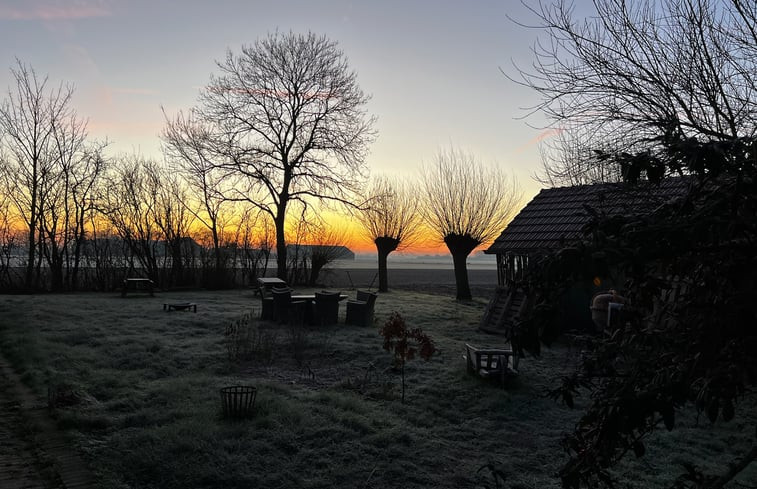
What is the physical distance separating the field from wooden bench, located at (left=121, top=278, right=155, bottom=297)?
7.97 m

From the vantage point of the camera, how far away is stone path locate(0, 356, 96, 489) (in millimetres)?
4254

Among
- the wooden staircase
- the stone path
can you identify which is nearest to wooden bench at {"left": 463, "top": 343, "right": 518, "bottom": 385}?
the wooden staircase

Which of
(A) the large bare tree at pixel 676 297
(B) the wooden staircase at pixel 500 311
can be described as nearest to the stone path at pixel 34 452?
(A) the large bare tree at pixel 676 297

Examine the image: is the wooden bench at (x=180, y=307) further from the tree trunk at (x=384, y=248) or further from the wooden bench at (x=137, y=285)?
the tree trunk at (x=384, y=248)

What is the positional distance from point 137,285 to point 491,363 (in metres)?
16.0

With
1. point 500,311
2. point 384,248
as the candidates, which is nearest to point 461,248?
point 384,248

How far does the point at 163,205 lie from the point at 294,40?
9.94 m

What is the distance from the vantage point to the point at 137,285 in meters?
19.5

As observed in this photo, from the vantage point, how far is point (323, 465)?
4.73 metres

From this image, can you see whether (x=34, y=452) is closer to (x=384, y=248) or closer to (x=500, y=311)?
(x=500, y=311)

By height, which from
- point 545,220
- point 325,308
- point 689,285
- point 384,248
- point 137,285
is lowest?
point 325,308

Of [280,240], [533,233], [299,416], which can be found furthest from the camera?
[280,240]

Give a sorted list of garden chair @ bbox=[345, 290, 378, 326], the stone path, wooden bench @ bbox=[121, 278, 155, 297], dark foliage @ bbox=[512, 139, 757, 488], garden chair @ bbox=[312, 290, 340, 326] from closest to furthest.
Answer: dark foliage @ bbox=[512, 139, 757, 488] → the stone path → garden chair @ bbox=[312, 290, 340, 326] → garden chair @ bbox=[345, 290, 378, 326] → wooden bench @ bbox=[121, 278, 155, 297]

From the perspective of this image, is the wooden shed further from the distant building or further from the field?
the distant building
